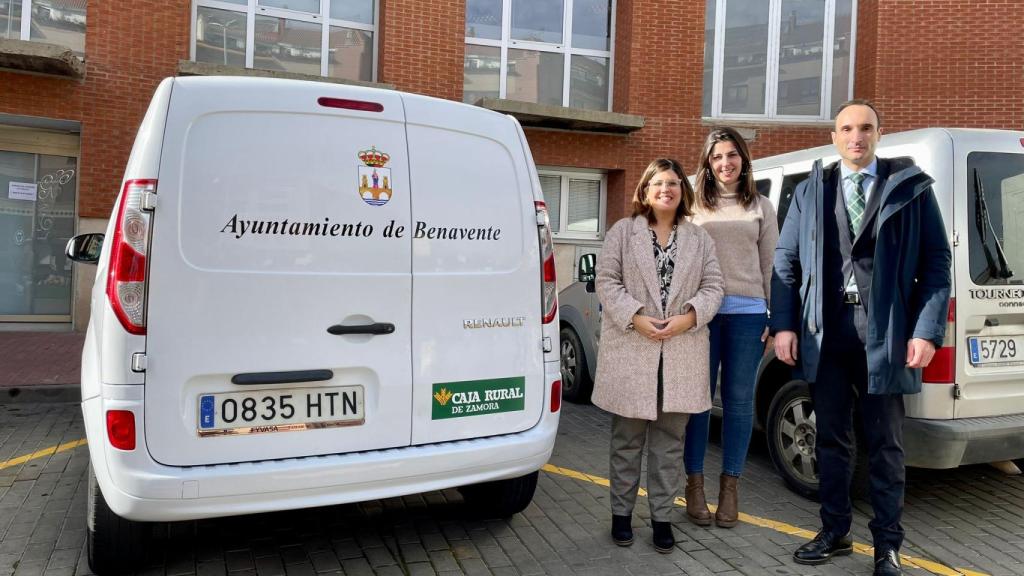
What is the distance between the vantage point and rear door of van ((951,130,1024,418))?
12.2 feet

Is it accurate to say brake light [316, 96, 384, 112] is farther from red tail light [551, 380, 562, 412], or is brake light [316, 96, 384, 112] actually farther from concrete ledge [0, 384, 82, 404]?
concrete ledge [0, 384, 82, 404]

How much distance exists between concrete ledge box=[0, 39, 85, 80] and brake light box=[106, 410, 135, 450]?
25.4 feet

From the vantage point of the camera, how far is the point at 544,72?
11953 millimetres

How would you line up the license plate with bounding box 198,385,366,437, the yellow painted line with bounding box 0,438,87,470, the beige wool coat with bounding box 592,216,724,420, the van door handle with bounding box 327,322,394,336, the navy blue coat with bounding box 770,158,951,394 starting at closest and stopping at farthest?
the license plate with bounding box 198,385,366,437 → the van door handle with bounding box 327,322,394,336 → the navy blue coat with bounding box 770,158,951,394 → the beige wool coat with bounding box 592,216,724,420 → the yellow painted line with bounding box 0,438,87,470

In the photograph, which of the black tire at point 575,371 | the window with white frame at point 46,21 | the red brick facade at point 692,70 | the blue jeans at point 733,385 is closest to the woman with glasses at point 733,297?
the blue jeans at point 733,385

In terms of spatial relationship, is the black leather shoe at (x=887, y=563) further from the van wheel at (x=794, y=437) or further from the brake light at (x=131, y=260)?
the brake light at (x=131, y=260)

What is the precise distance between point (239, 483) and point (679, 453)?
1.93 metres

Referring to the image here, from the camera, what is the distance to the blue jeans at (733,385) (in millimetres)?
3750

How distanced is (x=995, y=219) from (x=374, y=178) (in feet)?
9.96

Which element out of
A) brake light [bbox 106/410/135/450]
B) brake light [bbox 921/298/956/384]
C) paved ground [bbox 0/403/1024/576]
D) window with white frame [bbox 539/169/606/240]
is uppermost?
window with white frame [bbox 539/169/606/240]

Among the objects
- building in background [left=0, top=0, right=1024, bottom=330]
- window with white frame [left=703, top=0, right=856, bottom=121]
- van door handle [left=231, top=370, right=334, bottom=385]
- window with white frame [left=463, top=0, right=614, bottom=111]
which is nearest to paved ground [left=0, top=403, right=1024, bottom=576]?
van door handle [left=231, top=370, right=334, bottom=385]

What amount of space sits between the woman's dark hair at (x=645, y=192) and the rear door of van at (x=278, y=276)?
1.17 meters

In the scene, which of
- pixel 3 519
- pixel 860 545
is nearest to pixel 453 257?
pixel 860 545

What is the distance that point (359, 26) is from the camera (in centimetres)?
1106
